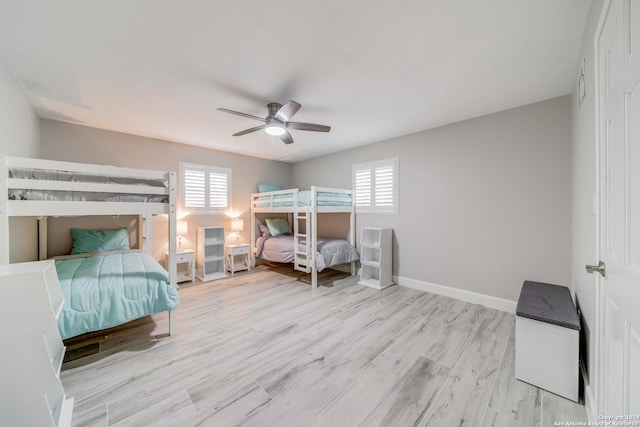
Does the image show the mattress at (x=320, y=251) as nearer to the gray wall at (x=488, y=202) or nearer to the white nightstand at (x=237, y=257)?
the white nightstand at (x=237, y=257)

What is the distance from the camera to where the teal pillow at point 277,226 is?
16.0 ft

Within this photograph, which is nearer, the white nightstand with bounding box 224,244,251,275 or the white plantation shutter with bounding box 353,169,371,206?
the white plantation shutter with bounding box 353,169,371,206

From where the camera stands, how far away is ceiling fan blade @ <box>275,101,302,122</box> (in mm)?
2246

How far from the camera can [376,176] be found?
13.4ft

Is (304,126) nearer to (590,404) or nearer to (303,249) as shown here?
(303,249)

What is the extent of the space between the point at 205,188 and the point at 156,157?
90 cm

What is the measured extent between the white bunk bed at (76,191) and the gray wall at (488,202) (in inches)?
127

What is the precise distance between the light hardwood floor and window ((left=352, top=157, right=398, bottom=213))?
170cm

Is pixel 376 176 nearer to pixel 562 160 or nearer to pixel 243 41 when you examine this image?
pixel 562 160

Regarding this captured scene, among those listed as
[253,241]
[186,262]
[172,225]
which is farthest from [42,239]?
[253,241]

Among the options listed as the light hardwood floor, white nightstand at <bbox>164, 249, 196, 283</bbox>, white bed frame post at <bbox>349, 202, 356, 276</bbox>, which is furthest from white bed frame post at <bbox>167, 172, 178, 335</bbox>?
white bed frame post at <bbox>349, 202, 356, 276</bbox>

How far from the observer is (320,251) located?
3750 mm

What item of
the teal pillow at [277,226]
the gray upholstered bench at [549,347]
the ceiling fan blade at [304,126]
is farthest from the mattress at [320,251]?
the gray upholstered bench at [549,347]

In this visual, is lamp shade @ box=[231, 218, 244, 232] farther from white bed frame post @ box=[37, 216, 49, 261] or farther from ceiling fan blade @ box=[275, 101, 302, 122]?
ceiling fan blade @ box=[275, 101, 302, 122]
